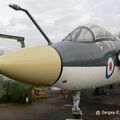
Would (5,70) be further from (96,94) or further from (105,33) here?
(96,94)

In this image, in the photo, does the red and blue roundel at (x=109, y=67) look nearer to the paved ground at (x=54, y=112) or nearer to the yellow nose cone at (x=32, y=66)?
the yellow nose cone at (x=32, y=66)

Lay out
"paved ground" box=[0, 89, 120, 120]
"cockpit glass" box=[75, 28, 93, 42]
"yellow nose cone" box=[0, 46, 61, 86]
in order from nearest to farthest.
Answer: "yellow nose cone" box=[0, 46, 61, 86], "cockpit glass" box=[75, 28, 93, 42], "paved ground" box=[0, 89, 120, 120]

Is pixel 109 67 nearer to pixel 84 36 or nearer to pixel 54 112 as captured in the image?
pixel 84 36

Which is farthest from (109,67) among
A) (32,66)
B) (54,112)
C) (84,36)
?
(54,112)

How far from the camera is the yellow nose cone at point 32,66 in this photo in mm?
4523

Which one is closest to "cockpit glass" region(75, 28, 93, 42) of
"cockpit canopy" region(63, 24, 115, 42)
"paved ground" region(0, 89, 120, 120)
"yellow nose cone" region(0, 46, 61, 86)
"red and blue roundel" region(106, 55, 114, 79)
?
"cockpit canopy" region(63, 24, 115, 42)

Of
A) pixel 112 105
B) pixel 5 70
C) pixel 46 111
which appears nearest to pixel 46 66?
pixel 5 70

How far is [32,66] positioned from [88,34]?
255cm

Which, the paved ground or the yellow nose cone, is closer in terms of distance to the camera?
the yellow nose cone

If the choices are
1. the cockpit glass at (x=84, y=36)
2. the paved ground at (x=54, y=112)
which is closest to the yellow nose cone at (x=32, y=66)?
the cockpit glass at (x=84, y=36)

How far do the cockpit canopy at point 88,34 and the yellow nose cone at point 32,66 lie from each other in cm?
154

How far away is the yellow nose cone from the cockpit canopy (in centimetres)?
154

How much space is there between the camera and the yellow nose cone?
452cm

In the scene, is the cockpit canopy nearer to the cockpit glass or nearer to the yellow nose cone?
the cockpit glass
